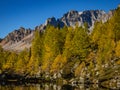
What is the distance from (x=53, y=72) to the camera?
11775cm

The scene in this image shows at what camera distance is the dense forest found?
95750mm

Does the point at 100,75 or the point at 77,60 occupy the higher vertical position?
the point at 77,60

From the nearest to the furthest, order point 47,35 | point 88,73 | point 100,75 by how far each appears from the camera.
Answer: point 100,75 → point 88,73 → point 47,35

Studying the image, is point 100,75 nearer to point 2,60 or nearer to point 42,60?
point 42,60

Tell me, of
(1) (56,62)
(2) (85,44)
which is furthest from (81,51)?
(1) (56,62)

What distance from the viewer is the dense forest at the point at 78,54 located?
9575 cm

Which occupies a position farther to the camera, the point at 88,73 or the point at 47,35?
the point at 47,35

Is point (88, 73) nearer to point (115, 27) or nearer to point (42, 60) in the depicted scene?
point (115, 27)

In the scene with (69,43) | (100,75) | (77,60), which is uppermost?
(69,43)

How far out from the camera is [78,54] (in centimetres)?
11106

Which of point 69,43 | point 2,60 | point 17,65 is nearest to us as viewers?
point 69,43

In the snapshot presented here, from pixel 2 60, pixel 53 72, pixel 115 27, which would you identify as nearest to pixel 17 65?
pixel 2 60

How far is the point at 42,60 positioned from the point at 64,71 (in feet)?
91.3

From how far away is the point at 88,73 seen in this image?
3814 inches
